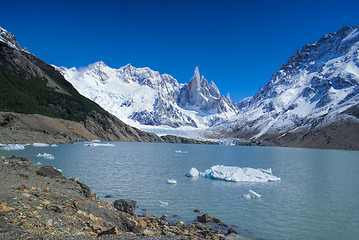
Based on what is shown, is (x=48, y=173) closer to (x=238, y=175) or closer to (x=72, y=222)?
(x=72, y=222)

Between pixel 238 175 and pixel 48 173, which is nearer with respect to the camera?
pixel 48 173

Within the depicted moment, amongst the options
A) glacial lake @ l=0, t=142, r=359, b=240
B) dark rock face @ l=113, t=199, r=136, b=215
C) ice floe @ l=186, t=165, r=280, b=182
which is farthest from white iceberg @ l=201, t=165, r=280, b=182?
dark rock face @ l=113, t=199, r=136, b=215

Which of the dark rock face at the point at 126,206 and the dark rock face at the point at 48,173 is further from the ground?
the dark rock face at the point at 48,173

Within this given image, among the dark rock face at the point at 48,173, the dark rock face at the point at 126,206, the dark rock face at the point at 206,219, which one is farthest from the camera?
the dark rock face at the point at 48,173

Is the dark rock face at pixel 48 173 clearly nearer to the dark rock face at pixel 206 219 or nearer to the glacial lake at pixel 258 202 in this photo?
the glacial lake at pixel 258 202

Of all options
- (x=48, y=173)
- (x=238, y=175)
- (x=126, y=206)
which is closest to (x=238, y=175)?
(x=238, y=175)

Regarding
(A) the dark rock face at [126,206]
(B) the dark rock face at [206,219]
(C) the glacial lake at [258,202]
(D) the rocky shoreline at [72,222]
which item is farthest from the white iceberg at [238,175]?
(A) the dark rock face at [126,206]

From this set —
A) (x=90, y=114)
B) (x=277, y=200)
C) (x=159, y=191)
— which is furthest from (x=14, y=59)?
(x=277, y=200)

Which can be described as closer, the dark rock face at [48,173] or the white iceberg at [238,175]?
the dark rock face at [48,173]

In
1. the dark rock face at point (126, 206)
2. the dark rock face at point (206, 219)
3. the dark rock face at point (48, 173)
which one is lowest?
the dark rock face at point (206, 219)

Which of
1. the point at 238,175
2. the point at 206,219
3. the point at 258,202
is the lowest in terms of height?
the point at 206,219

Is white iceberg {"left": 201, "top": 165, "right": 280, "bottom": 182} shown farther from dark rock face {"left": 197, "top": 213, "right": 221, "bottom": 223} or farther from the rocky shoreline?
the rocky shoreline

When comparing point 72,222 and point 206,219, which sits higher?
point 72,222

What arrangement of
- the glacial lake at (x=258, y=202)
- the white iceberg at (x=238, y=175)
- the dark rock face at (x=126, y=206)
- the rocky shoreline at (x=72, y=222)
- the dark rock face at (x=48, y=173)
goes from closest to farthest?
the rocky shoreline at (x=72, y=222) < the glacial lake at (x=258, y=202) < the dark rock face at (x=126, y=206) < the dark rock face at (x=48, y=173) < the white iceberg at (x=238, y=175)
